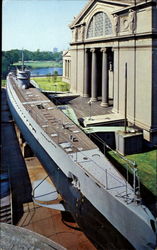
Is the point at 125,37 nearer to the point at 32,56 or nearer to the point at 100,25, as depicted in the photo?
the point at 100,25

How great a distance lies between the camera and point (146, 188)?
292 centimetres

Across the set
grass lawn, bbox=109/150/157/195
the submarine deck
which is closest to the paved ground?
the submarine deck

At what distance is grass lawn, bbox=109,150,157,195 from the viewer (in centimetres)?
275

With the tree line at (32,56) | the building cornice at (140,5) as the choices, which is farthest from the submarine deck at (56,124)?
the building cornice at (140,5)

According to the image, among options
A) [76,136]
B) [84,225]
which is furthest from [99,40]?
[84,225]

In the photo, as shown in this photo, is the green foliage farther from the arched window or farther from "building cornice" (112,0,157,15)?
"building cornice" (112,0,157,15)

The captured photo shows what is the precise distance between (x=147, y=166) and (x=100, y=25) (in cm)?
171

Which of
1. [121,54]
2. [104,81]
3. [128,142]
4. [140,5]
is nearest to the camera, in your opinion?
[140,5]

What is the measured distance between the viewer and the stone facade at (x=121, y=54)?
255 cm

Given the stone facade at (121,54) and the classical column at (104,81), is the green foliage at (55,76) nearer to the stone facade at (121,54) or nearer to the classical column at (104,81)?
the stone facade at (121,54)

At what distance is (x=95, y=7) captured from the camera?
291 cm

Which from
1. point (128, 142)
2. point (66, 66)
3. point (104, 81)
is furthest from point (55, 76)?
point (128, 142)

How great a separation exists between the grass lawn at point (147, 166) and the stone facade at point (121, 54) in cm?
22

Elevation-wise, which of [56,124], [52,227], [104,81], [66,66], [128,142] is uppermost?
[66,66]
